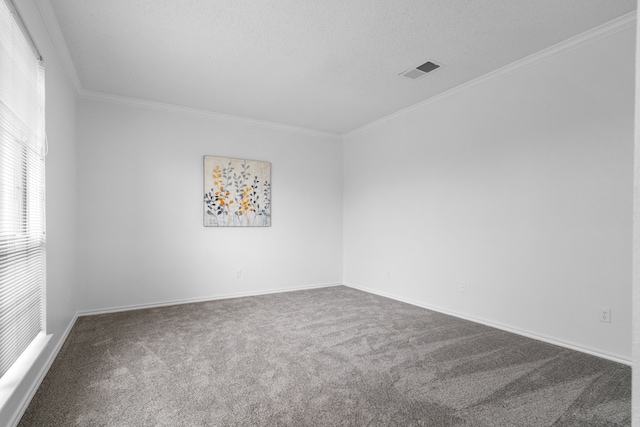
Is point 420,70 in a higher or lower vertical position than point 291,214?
higher

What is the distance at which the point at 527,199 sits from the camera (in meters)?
3.22

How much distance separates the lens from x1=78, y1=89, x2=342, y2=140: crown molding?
4.02 m

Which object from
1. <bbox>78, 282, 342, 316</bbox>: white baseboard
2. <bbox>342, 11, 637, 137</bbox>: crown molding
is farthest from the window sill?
<bbox>342, 11, 637, 137</bbox>: crown molding

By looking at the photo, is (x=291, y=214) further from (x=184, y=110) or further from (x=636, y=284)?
(x=636, y=284)

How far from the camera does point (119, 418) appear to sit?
1.87m

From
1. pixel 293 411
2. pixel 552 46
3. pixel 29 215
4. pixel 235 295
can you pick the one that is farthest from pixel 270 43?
pixel 235 295

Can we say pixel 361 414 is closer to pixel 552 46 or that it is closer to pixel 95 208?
pixel 552 46

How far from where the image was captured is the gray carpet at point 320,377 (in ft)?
6.19

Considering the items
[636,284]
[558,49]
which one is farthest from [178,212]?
[636,284]

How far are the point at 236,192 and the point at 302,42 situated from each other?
2.52m

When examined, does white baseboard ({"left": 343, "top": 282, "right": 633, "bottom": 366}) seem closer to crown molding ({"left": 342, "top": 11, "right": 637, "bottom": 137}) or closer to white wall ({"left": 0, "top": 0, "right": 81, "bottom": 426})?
crown molding ({"left": 342, "top": 11, "right": 637, "bottom": 137})

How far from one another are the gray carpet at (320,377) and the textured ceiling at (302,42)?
2.62m

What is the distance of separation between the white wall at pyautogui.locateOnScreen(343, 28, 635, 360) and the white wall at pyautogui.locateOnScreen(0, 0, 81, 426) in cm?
379

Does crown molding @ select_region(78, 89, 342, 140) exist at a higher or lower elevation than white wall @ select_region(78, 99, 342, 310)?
higher
